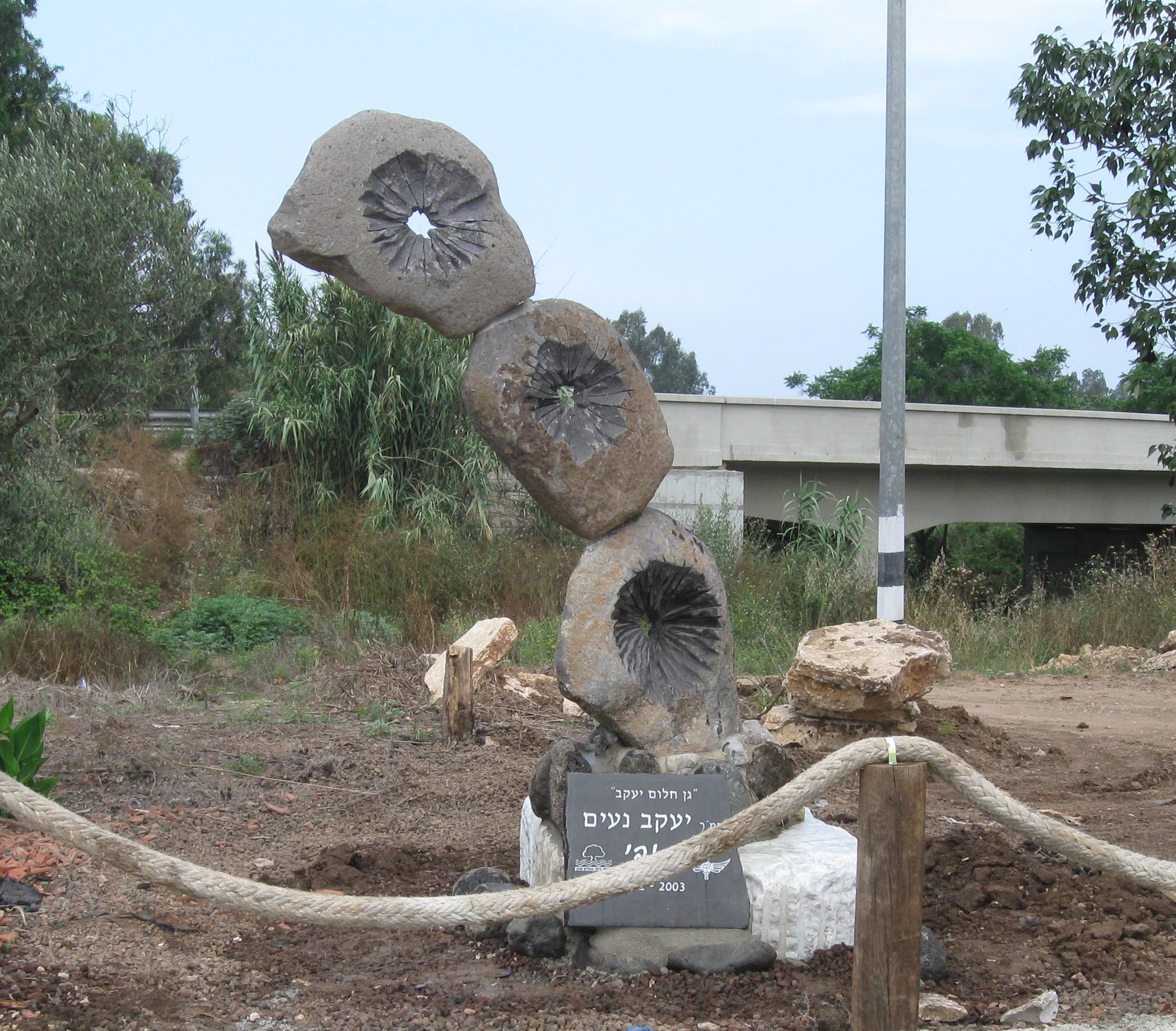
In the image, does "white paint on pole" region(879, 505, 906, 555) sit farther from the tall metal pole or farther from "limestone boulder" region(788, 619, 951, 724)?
"limestone boulder" region(788, 619, 951, 724)

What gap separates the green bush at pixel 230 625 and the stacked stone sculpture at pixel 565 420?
5.98 metres

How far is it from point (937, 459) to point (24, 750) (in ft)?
47.6

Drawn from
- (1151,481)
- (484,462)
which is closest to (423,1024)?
(484,462)

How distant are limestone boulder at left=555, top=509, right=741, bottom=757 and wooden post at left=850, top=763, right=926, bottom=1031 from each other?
149 centimetres

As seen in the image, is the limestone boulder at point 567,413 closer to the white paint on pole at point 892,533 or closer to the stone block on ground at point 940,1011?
the stone block on ground at point 940,1011

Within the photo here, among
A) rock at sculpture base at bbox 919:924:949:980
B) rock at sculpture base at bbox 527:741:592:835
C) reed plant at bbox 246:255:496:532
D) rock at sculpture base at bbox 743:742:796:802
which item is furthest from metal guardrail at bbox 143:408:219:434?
rock at sculpture base at bbox 919:924:949:980

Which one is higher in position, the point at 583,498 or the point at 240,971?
the point at 583,498

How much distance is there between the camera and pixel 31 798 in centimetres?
280

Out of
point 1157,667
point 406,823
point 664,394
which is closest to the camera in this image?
point 406,823

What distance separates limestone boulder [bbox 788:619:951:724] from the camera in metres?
6.63

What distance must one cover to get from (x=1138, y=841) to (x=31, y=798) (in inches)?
168

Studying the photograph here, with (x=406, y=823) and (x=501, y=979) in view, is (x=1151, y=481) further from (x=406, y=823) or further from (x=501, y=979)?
(x=501, y=979)

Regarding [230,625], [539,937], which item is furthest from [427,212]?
[230,625]

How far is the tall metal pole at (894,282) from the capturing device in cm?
928
